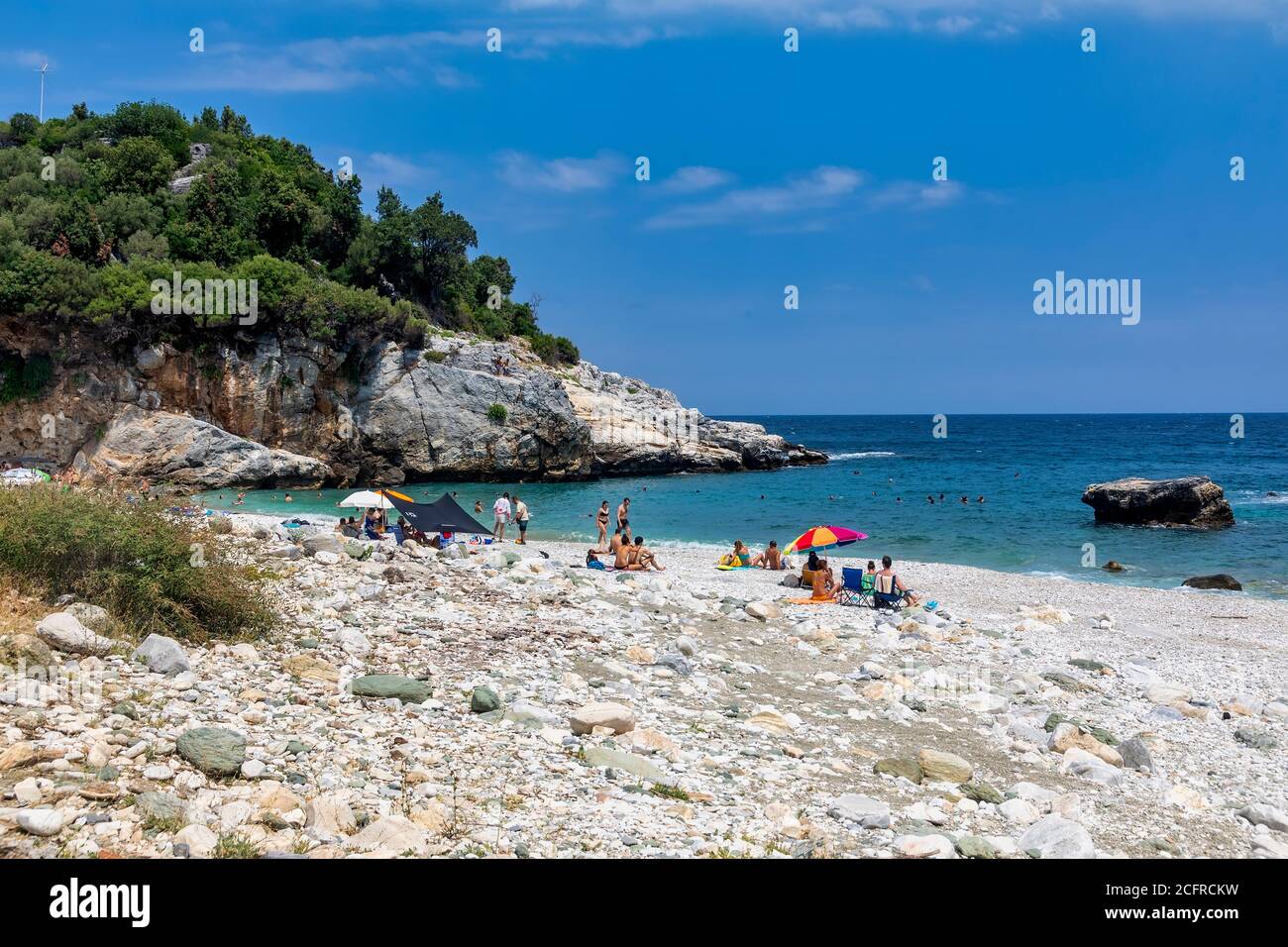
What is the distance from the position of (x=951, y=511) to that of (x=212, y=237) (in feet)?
140

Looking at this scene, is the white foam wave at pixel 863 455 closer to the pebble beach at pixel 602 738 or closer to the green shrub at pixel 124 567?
the pebble beach at pixel 602 738

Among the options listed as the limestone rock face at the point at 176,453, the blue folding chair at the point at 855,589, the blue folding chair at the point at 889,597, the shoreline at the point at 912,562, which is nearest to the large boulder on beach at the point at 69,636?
the shoreline at the point at 912,562

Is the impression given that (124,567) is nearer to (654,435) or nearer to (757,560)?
(757,560)

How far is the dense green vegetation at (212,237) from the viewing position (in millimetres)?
37781

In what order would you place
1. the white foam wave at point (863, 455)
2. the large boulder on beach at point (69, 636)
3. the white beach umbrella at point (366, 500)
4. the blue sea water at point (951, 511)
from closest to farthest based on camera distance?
the large boulder on beach at point (69, 636)
the white beach umbrella at point (366, 500)
the blue sea water at point (951, 511)
the white foam wave at point (863, 455)

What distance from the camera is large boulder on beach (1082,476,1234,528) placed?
1278 inches

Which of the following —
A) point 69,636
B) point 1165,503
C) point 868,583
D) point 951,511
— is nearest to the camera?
point 69,636

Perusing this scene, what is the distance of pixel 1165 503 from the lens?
32.9m

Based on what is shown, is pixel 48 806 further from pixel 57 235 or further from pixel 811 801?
pixel 57 235

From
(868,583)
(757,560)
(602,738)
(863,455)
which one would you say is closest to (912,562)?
(757,560)

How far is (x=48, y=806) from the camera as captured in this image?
488 centimetres

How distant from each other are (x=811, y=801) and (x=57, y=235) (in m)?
47.0

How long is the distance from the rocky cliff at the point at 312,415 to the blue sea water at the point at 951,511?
8.16 feet
